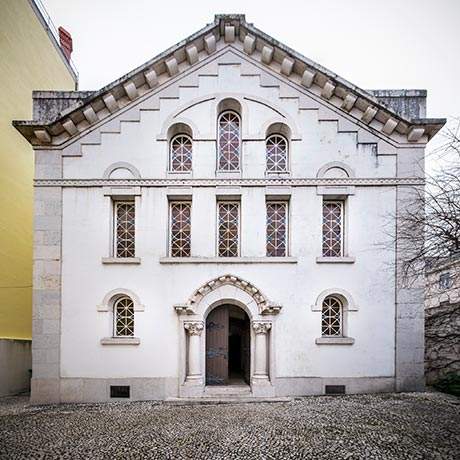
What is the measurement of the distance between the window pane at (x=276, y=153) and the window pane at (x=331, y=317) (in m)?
4.41

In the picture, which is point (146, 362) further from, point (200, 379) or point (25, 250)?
point (25, 250)

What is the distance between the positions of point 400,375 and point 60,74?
18266 mm

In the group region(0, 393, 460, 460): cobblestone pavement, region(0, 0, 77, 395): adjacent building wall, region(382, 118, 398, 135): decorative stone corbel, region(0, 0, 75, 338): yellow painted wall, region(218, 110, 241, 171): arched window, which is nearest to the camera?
region(0, 393, 460, 460): cobblestone pavement

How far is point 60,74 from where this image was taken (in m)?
15.7

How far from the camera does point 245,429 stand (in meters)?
7.59

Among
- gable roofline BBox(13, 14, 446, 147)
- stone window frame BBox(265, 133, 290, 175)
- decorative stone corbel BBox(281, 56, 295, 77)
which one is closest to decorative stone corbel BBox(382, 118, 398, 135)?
gable roofline BBox(13, 14, 446, 147)

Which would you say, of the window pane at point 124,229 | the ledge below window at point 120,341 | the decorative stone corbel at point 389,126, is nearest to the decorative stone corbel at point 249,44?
the decorative stone corbel at point 389,126

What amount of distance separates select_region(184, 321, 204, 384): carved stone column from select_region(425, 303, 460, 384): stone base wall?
7.70 m

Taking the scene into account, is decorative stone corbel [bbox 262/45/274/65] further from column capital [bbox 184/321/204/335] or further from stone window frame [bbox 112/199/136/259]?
column capital [bbox 184/321/204/335]

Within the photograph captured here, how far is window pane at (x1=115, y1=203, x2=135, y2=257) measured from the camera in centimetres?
1061

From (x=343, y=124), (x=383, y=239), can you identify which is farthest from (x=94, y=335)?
(x=343, y=124)

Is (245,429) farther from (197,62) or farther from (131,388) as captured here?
(197,62)

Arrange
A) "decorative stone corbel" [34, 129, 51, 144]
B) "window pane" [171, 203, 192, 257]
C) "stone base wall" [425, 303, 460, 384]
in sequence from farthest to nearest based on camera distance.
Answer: "stone base wall" [425, 303, 460, 384]
"window pane" [171, 203, 192, 257]
"decorative stone corbel" [34, 129, 51, 144]

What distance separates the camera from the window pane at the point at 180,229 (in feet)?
34.9
